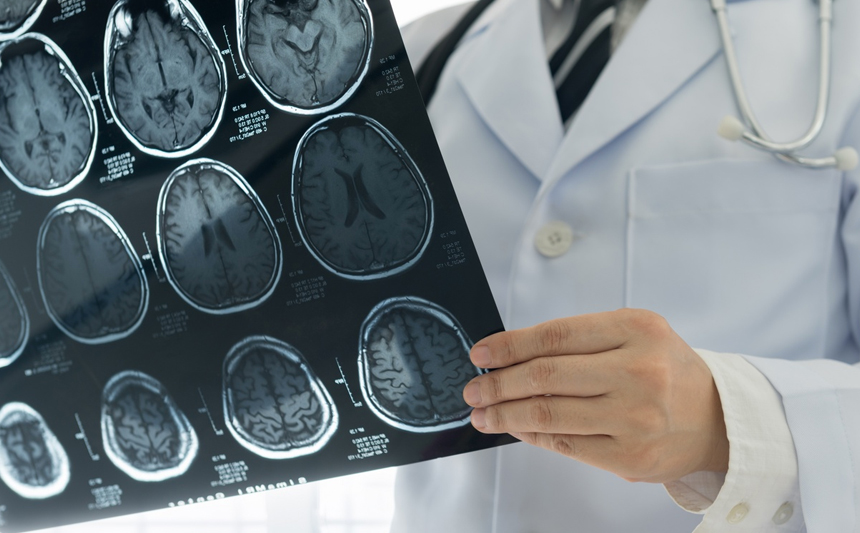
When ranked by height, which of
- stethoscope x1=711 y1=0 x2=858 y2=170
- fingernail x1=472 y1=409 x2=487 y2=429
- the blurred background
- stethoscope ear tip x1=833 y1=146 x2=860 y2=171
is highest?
stethoscope x1=711 y1=0 x2=858 y2=170

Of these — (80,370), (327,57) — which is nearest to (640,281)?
(327,57)

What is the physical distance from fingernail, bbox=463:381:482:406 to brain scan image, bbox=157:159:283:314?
0.19 meters

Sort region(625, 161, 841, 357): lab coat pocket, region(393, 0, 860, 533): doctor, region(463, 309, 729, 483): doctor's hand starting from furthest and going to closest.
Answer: region(625, 161, 841, 357): lab coat pocket < region(393, 0, 860, 533): doctor < region(463, 309, 729, 483): doctor's hand

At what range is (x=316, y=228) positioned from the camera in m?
0.58

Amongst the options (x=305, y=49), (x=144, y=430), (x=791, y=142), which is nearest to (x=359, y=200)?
(x=305, y=49)

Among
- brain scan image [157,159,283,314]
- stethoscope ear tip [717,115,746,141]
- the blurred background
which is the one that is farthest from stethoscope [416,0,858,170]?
the blurred background

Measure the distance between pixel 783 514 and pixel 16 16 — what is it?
0.83 metres

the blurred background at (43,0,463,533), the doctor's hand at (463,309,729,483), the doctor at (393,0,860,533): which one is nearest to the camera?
the doctor's hand at (463,309,729,483)

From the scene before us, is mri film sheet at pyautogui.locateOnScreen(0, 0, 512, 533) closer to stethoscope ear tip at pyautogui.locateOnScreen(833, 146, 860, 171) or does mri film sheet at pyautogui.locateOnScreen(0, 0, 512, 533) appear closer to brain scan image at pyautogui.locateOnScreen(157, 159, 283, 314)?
brain scan image at pyautogui.locateOnScreen(157, 159, 283, 314)

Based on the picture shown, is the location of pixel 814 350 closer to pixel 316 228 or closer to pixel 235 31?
pixel 316 228

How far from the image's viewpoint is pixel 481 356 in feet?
1.74

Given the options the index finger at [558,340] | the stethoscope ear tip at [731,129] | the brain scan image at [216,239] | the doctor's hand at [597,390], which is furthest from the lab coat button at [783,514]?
the brain scan image at [216,239]

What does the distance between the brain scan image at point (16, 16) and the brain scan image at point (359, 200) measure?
0.99ft

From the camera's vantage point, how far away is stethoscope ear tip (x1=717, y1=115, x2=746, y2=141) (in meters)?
0.71
